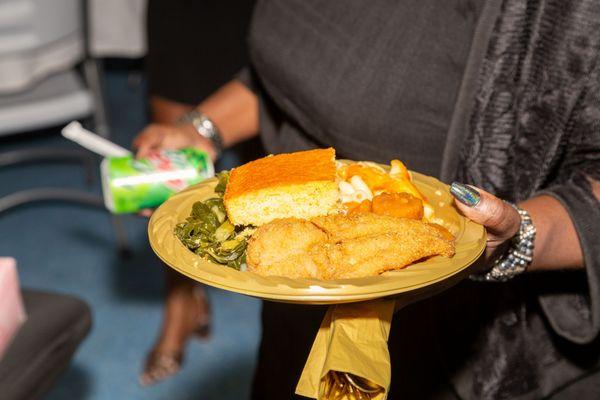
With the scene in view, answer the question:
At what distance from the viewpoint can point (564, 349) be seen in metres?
1.05

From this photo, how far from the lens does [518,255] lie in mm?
898

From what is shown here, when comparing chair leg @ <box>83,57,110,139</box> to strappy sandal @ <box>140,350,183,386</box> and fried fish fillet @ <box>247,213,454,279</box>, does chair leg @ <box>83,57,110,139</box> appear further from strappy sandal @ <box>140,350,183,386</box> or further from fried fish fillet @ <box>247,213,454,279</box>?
fried fish fillet @ <box>247,213,454,279</box>

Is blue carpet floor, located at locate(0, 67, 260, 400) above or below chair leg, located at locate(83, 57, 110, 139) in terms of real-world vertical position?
below

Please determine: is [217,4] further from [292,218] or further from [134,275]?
[292,218]

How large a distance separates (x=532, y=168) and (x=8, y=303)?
2.35 ft

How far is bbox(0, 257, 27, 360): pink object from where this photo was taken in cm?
100

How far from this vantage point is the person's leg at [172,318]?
206cm

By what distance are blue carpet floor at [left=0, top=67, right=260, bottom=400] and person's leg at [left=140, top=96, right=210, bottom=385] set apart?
0.13ft

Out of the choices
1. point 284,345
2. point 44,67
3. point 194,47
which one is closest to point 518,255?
point 284,345

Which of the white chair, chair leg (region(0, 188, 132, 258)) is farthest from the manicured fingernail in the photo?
chair leg (region(0, 188, 132, 258))

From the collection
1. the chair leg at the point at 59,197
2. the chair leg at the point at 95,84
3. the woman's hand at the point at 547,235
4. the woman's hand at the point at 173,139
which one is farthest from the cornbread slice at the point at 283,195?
the chair leg at the point at 59,197

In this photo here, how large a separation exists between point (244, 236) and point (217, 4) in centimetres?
134

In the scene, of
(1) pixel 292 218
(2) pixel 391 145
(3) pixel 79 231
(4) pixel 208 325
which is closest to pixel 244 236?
(1) pixel 292 218

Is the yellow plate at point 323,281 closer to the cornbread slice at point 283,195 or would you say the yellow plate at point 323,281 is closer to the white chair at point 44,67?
the cornbread slice at point 283,195
